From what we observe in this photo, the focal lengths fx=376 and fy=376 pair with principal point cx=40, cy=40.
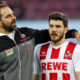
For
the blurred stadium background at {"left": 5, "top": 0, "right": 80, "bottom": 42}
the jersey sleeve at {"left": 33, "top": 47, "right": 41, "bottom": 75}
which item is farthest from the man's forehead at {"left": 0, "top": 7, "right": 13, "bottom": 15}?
the blurred stadium background at {"left": 5, "top": 0, "right": 80, "bottom": 42}

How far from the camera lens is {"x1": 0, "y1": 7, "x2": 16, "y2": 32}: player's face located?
3.13 meters

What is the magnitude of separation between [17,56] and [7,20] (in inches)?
12.3

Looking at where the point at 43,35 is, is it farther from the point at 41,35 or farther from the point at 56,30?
the point at 56,30

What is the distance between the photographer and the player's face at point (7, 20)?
10.3 feet

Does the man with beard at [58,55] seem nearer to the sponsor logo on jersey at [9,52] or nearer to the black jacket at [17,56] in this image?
the black jacket at [17,56]

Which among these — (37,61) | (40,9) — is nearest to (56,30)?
(37,61)

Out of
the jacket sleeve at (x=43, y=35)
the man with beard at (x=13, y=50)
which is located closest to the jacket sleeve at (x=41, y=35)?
the jacket sleeve at (x=43, y=35)

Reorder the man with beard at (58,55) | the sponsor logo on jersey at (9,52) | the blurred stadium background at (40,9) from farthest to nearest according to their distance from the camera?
1. the blurred stadium background at (40,9)
2. the man with beard at (58,55)
3. the sponsor logo on jersey at (9,52)

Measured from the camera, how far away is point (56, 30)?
3.14 m

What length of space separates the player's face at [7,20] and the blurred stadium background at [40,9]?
1043 cm

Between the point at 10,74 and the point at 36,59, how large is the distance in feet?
1.14

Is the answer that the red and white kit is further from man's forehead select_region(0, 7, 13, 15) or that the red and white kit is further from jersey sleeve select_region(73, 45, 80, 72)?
man's forehead select_region(0, 7, 13, 15)

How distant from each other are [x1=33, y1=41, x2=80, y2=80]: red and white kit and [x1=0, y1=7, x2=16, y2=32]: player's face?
36 cm

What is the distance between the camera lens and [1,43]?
10.2ft
